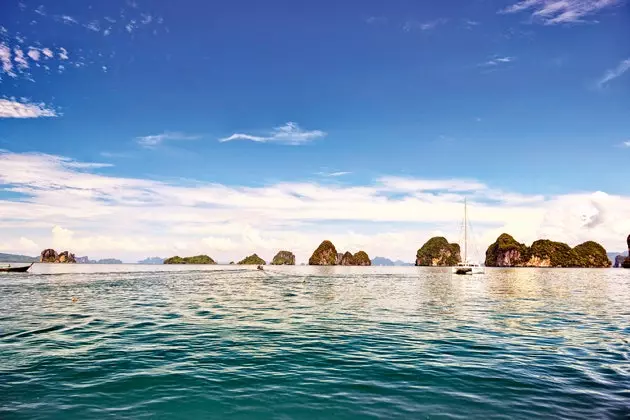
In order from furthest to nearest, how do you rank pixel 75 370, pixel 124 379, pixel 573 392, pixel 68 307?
pixel 68 307, pixel 75 370, pixel 124 379, pixel 573 392

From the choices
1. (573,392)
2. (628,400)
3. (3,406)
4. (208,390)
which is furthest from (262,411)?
(628,400)

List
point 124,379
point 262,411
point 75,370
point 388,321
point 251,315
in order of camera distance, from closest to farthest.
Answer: point 262,411
point 124,379
point 75,370
point 388,321
point 251,315

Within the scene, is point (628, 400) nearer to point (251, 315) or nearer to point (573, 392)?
point (573, 392)

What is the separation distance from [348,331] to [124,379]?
15159 millimetres

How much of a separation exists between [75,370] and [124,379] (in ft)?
9.63

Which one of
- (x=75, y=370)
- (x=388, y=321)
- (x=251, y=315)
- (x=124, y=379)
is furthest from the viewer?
(x=251, y=315)

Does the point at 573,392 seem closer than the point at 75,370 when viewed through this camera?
Yes

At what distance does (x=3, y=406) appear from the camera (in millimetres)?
12492

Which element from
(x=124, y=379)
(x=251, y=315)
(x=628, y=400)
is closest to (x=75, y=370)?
(x=124, y=379)

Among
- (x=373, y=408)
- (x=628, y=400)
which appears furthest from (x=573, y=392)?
(x=373, y=408)

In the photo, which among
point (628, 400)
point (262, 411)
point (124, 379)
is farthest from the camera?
point (124, 379)

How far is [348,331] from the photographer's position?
27016 mm

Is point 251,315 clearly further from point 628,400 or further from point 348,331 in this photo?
point 628,400

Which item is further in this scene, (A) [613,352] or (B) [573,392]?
(A) [613,352]
